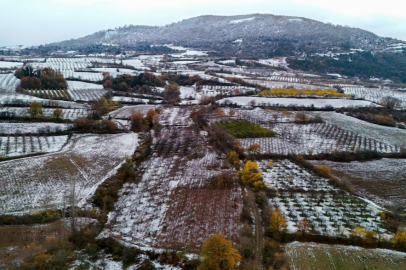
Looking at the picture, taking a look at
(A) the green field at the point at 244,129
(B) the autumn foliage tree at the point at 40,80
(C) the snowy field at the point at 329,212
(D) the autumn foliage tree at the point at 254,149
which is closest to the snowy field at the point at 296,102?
(A) the green field at the point at 244,129

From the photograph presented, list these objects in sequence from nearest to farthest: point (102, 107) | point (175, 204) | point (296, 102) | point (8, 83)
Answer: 1. point (175, 204)
2. point (102, 107)
3. point (296, 102)
4. point (8, 83)

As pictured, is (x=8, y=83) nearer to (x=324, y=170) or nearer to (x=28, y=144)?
(x=28, y=144)

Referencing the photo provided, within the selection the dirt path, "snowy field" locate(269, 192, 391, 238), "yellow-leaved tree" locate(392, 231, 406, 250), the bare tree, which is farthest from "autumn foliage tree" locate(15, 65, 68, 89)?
the bare tree

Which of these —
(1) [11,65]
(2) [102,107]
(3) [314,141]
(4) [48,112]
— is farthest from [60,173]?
(1) [11,65]

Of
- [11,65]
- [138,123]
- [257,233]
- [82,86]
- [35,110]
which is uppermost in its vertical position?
[11,65]

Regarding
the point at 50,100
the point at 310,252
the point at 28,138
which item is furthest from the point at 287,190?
the point at 50,100

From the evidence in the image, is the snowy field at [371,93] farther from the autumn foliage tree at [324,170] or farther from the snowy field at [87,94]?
the snowy field at [87,94]

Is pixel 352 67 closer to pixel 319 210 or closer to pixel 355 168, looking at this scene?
pixel 355 168
